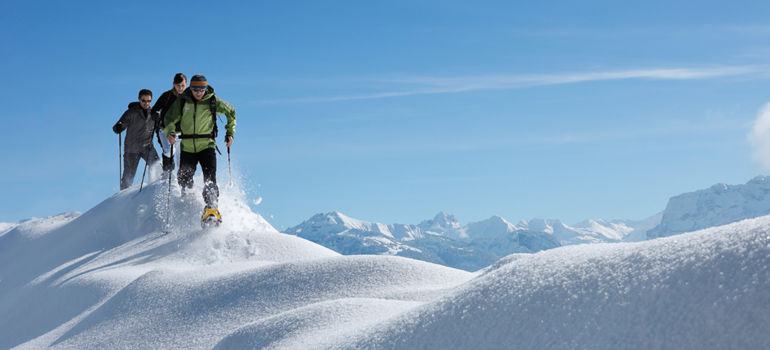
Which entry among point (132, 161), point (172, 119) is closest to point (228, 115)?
point (172, 119)

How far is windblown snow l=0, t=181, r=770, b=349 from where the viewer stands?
3082 millimetres

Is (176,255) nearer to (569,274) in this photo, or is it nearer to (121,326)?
(121,326)

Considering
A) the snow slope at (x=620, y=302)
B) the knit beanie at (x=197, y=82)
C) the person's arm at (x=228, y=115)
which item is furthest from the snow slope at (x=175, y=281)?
the knit beanie at (x=197, y=82)

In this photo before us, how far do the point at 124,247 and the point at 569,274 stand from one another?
11.3 metres

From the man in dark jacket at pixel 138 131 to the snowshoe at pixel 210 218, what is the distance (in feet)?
14.0

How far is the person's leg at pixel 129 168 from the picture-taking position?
1664 centimetres

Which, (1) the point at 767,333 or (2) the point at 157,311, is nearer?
(1) the point at 767,333

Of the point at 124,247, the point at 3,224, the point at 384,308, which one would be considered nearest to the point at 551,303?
the point at 384,308

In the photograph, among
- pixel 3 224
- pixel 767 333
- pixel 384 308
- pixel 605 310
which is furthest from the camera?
pixel 3 224

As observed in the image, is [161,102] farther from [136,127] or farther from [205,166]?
[136,127]

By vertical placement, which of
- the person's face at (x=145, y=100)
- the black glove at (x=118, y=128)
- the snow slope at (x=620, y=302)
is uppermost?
the person's face at (x=145, y=100)

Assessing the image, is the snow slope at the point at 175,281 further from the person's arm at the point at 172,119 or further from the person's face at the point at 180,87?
the person's face at the point at 180,87

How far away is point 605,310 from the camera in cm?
333

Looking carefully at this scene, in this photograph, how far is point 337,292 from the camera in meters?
7.12
